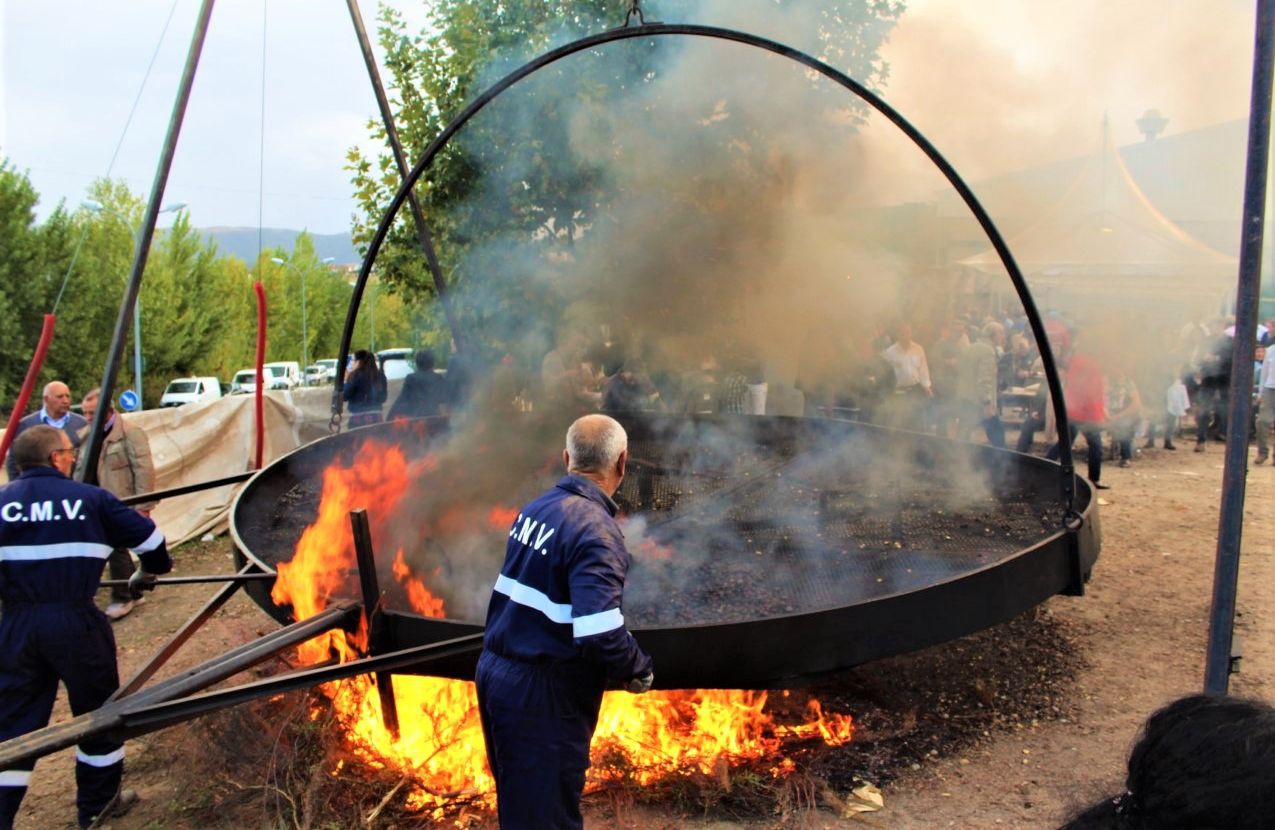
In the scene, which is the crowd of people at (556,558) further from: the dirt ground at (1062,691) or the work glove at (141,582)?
the dirt ground at (1062,691)

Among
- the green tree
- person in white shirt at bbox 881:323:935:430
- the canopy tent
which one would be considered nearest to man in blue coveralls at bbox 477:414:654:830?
person in white shirt at bbox 881:323:935:430

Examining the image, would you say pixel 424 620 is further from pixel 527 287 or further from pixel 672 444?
pixel 527 287

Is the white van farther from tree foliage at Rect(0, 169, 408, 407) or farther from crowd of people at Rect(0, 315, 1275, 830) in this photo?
crowd of people at Rect(0, 315, 1275, 830)

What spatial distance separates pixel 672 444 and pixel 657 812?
335cm

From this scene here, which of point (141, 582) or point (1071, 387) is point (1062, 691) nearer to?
point (141, 582)

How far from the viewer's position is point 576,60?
7.26 metres

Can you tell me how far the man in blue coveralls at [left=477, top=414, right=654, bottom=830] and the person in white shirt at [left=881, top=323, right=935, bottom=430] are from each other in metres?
7.03

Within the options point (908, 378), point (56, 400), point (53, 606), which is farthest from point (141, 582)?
point (908, 378)

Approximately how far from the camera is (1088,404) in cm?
794

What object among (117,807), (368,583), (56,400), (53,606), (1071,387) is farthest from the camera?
(1071,387)

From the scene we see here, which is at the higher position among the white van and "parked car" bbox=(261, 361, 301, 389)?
A: "parked car" bbox=(261, 361, 301, 389)

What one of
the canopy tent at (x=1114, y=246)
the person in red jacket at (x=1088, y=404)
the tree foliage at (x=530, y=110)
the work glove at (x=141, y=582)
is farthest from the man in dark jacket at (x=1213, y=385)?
the work glove at (x=141, y=582)

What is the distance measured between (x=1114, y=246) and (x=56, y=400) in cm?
1222

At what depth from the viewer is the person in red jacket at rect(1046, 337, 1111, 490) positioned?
7855mm
